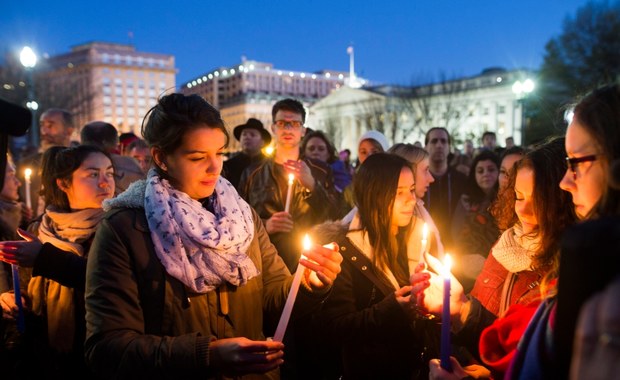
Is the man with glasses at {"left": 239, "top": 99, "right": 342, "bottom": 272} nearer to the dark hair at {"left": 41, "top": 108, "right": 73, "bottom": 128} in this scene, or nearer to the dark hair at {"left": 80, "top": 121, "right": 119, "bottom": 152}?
the dark hair at {"left": 80, "top": 121, "right": 119, "bottom": 152}

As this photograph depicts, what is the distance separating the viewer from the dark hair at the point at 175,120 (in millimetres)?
2301

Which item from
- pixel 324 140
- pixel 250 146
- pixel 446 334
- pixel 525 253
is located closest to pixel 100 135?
pixel 250 146

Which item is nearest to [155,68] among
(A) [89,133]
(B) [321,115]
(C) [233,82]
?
(C) [233,82]

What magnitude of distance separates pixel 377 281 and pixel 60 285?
2.11m

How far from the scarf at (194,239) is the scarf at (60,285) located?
1.33m

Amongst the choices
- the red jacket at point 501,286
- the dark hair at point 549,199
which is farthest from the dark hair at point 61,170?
the dark hair at point 549,199

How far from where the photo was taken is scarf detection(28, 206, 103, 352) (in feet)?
10.6

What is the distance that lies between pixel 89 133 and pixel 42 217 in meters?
2.52

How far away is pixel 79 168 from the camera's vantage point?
3.66m

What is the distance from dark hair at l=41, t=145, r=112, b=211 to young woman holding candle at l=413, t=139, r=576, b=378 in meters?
2.76

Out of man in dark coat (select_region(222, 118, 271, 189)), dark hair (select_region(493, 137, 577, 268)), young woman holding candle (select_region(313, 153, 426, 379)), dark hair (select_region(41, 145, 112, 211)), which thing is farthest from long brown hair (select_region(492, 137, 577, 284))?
man in dark coat (select_region(222, 118, 271, 189))

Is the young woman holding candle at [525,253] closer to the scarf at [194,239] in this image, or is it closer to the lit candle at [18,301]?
the scarf at [194,239]

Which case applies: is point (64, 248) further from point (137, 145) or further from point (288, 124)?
point (137, 145)

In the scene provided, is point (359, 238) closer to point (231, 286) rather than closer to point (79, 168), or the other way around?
point (231, 286)
